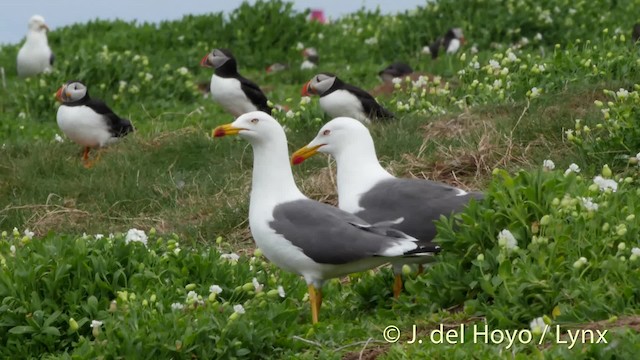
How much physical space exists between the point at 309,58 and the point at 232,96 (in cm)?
390

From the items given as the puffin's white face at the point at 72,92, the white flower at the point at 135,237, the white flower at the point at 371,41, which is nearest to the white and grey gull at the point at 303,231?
the white flower at the point at 135,237

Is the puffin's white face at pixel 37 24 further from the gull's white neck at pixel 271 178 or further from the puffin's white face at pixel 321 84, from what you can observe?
the gull's white neck at pixel 271 178

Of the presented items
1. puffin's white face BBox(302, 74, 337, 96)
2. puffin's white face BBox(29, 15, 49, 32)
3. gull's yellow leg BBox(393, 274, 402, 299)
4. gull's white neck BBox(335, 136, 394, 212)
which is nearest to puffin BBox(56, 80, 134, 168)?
puffin's white face BBox(302, 74, 337, 96)

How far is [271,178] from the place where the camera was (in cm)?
873

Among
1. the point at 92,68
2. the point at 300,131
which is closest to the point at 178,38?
the point at 92,68

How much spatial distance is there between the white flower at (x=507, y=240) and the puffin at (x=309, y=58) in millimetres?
11274

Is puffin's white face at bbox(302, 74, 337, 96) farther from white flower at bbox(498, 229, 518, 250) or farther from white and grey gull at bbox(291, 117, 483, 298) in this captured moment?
white flower at bbox(498, 229, 518, 250)

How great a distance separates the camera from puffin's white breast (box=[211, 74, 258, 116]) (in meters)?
15.4

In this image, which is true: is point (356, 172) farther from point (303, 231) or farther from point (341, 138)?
point (303, 231)

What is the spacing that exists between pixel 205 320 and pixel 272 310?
1.49 ft

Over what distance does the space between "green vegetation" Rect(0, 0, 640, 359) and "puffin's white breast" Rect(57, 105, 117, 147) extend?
0.75 ft

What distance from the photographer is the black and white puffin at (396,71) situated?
17.0m

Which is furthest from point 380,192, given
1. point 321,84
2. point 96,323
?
point 321,84

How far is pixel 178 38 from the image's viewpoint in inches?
788
